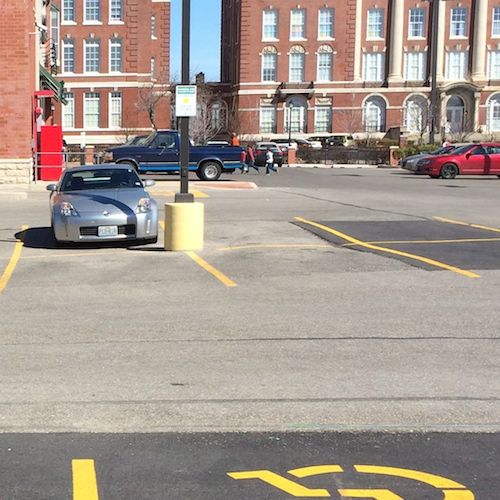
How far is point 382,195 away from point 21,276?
15.9 metres

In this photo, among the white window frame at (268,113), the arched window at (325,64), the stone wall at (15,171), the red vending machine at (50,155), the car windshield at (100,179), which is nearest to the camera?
the car windshield at (100,179)

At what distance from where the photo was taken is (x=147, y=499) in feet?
12.5

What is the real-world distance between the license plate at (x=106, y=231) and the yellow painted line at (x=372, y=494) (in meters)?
9.49

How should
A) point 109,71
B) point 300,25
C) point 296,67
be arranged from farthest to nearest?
1. point 296,67
2. point 300,25
3. point 109,71

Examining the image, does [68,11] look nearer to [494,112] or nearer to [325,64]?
[325,64]

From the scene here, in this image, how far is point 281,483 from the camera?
401cm

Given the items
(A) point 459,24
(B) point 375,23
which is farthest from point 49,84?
(A) point 459,24

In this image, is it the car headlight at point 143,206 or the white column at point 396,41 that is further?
the white column at point 396,41

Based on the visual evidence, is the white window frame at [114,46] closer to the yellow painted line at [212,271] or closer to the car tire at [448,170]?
the car tire at [448,170]

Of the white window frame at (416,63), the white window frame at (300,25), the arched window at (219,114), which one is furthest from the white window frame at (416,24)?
the arched window at (219,114)

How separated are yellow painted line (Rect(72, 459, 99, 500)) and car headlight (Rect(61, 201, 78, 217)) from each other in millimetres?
8968

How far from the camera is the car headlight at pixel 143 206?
43.0 feet

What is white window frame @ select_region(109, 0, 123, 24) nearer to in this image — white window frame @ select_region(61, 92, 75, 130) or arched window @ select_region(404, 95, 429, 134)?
white window frame @ select_region(61, 92, 75, 130)

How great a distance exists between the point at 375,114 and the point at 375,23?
321 inches
